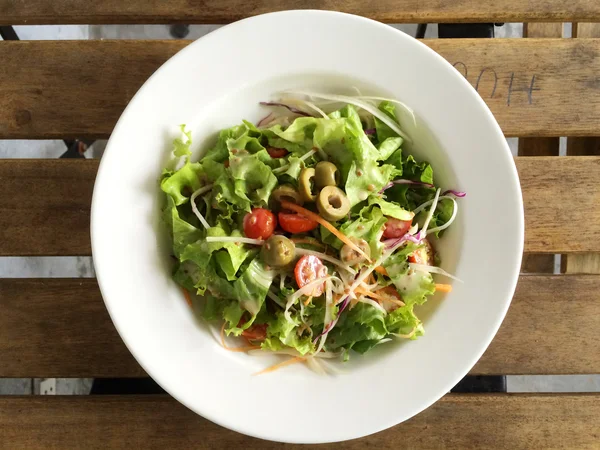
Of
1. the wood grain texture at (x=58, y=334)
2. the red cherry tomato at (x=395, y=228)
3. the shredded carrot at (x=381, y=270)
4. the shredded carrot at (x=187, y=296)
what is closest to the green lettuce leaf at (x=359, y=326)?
the shredded carrot at (x=381, y=270)

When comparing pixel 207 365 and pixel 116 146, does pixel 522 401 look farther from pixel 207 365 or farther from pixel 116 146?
pixel 116 146

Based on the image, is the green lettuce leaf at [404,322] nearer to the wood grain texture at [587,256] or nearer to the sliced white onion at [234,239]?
the sliced white onion at [234,239]

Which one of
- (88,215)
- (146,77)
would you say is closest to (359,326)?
(88,215)

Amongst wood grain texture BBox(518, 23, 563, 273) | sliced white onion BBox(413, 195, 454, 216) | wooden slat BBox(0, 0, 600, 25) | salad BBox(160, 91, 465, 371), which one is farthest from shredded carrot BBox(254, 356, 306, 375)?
wooden slat BBox(0, 0, 600, 25)

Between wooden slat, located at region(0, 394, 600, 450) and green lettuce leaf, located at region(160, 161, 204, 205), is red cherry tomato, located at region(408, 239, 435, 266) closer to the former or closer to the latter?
wooden slat, located at region(0, 394, 600, 450)

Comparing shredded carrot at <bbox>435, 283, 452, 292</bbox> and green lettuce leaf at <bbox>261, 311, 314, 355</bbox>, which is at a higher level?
shredded carrot at <bbox>435, 283, 452, 292</bbox>

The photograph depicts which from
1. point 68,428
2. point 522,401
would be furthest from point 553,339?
point 68,428

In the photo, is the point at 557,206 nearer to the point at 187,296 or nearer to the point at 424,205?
the point at 424,205
